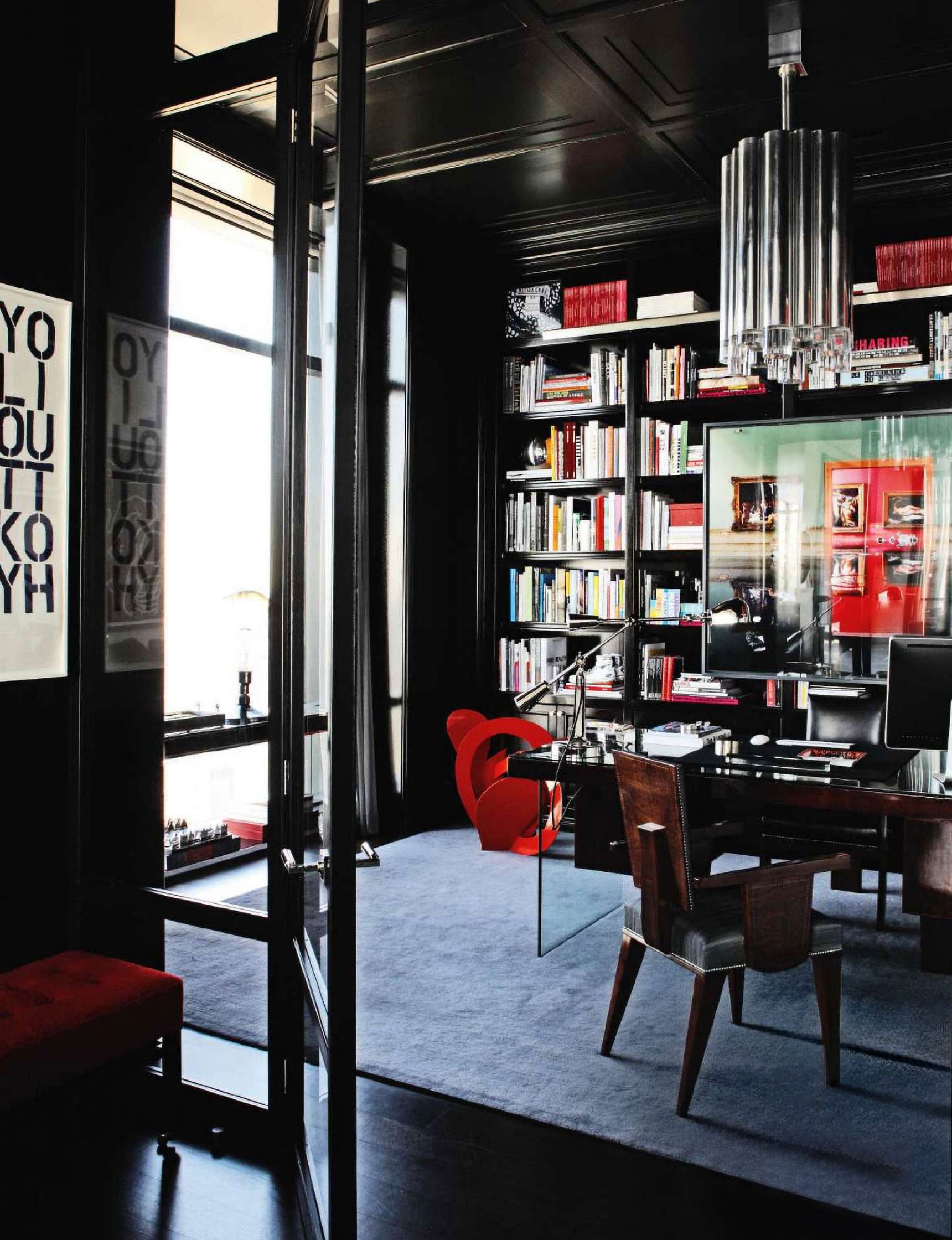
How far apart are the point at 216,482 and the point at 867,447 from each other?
3.83 metres

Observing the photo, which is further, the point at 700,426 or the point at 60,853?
the point at 700,426

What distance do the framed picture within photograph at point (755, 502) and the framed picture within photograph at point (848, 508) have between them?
291 mm

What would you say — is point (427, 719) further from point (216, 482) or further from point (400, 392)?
point (216, 482)

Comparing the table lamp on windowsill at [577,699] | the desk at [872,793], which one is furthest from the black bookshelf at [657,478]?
the desk at [872,793]

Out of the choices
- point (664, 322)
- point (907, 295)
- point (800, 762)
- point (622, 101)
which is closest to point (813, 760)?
point (800, 762)

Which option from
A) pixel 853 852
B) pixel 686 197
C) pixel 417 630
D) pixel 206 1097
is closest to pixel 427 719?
pixel 417 630

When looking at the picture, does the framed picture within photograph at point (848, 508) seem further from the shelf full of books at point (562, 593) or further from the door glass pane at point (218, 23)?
the door glass pane at point (218, 23)

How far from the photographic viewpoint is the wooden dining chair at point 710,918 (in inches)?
109

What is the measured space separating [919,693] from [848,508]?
1.86 m

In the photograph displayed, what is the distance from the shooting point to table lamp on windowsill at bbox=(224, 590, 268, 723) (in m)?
2.52

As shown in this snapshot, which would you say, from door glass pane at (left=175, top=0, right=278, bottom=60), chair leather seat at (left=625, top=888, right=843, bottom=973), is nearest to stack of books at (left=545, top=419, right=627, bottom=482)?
chair leather seat at (left=625, top=888, right=843, bottom=973)

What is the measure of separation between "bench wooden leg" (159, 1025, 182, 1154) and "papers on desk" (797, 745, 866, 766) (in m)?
2.21

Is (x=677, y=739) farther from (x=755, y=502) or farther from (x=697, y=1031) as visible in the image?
(x=755, y=502)

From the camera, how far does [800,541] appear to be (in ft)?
18.4
